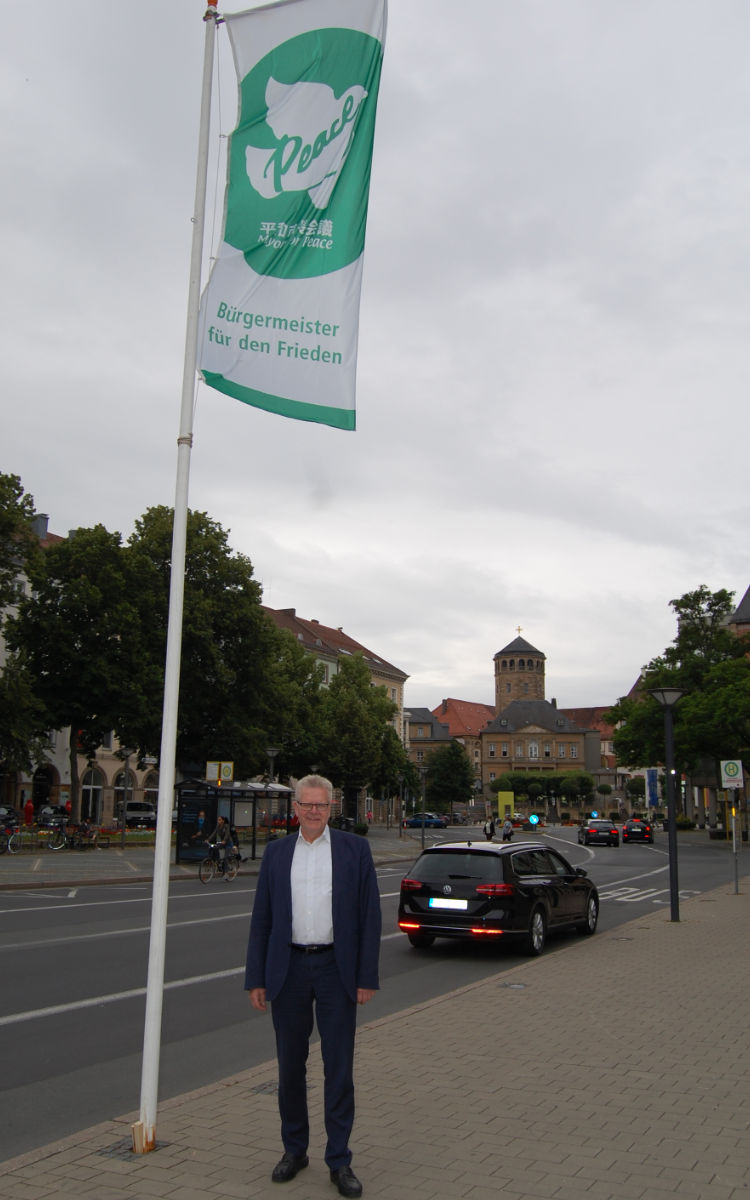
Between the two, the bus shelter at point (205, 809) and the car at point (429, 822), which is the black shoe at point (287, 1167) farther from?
the car at point (429, 822)

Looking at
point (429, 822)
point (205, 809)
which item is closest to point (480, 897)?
point (205, 809)

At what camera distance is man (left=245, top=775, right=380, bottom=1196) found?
471cm

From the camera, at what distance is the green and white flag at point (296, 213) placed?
653cm

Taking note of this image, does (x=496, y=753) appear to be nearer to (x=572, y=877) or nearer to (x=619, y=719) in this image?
(x=619, y=719)

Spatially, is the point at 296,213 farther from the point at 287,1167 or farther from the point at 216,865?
the point at 216,865

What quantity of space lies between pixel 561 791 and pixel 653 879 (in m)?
104

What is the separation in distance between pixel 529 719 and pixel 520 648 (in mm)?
15410

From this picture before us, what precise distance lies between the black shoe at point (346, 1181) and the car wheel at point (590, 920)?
11683 mm

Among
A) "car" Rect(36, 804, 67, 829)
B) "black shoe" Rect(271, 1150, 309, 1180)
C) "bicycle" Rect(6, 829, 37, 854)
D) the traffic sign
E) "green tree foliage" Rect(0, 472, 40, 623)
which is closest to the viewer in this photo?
"black shoe" Rect(271, 1150, 309, 1180)

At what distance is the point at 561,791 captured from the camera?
131 metres

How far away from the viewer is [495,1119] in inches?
226

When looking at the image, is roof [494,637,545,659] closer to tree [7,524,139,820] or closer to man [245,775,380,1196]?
tree [7,524,139,820]

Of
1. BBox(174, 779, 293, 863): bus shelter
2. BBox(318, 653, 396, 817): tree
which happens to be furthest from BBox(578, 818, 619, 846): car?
BBox(174, 779, 293, 863): bus shelter

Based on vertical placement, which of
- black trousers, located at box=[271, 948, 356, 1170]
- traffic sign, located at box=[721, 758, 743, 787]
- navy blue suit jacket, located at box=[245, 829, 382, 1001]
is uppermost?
traffic sign, located at box=[721, 758, 743, 787]
